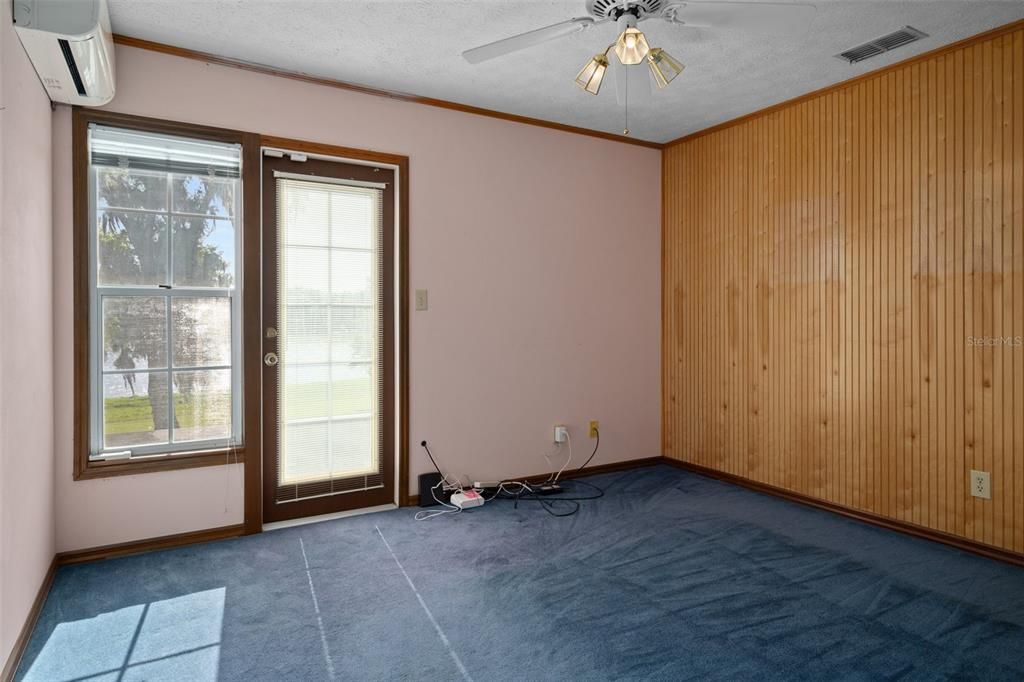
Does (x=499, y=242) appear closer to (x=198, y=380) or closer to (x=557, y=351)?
(x=557, y=351)

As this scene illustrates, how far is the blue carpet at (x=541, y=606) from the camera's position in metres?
1.99

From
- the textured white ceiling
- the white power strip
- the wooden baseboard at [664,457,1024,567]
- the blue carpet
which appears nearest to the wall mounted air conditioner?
the textured white ceiling

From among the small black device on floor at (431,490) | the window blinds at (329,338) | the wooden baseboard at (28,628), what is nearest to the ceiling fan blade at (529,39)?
the window blinds at (329,338)

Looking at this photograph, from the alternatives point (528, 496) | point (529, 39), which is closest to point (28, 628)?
point (528, 496)

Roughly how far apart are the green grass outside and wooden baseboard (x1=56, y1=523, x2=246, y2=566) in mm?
555

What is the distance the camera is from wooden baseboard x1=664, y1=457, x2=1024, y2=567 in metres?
2.82

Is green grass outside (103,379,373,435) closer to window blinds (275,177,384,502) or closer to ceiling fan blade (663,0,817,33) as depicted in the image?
window blinds (275,177,384,502)

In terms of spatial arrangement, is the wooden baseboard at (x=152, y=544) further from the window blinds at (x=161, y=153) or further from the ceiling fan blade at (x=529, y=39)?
the ceiling fan blade at (x=529, y=39)

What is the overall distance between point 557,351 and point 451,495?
128 centimetres

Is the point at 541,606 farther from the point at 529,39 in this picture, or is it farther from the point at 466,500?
the point at 529,39

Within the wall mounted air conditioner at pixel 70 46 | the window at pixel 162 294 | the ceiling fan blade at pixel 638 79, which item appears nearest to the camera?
the wall mounted air conditioner at pixel 70 46

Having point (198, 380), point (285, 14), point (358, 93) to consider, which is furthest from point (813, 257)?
point (198, 380)

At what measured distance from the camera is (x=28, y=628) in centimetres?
212

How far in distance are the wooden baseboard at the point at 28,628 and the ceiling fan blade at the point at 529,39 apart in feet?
8.80
